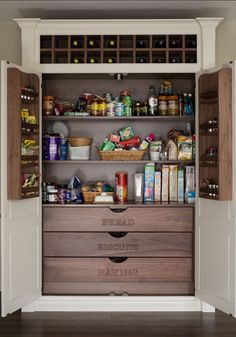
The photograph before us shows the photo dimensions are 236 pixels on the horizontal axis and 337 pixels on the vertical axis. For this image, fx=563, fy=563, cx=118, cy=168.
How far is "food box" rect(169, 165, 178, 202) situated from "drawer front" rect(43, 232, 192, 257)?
34cm

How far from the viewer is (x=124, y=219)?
4531mm

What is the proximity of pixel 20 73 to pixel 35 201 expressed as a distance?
3.35 feet

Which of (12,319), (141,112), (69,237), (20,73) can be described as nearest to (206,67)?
(141,112)

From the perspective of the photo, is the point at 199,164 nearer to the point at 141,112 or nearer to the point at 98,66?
the point at 141,112

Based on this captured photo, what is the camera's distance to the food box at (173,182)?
4.67 meters

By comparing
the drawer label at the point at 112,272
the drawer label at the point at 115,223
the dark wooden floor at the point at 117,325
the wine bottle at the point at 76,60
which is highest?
the wine bottle at the point at 76,60

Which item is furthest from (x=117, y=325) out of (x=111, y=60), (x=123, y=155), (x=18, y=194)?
(x=111, y=60)

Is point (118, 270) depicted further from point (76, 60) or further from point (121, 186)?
point (76, 60)

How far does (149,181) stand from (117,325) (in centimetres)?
122

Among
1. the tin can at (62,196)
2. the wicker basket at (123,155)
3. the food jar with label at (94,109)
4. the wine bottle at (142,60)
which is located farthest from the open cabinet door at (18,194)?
the wine bottle at (142,60)

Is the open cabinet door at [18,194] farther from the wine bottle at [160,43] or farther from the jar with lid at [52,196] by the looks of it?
the wine bottle at [160,43]

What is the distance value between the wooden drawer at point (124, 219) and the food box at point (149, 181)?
0.66 feet

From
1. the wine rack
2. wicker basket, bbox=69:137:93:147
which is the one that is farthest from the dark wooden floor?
the wine rack

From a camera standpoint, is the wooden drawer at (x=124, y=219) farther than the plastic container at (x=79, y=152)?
No
